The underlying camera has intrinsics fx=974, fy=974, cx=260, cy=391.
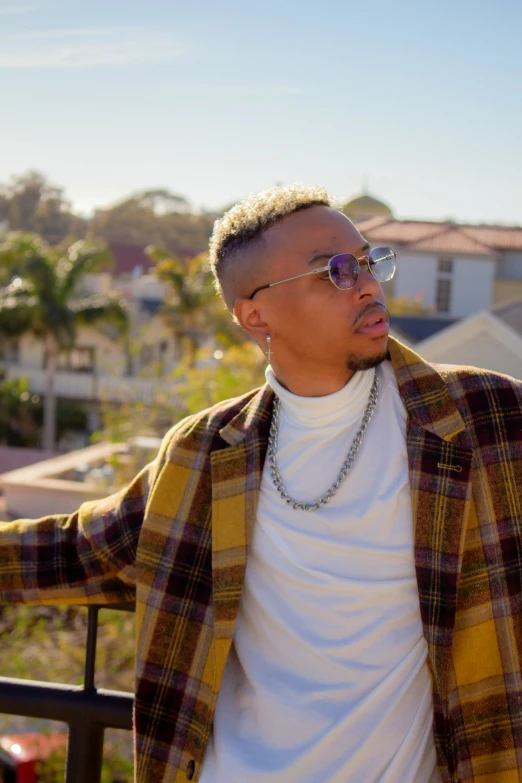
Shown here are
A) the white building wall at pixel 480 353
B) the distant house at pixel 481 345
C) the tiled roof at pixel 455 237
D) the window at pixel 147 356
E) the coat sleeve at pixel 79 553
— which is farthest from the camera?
the window at pixel 147 356

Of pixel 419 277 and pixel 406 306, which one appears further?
pixel 419 277

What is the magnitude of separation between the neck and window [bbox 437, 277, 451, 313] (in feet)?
82.4

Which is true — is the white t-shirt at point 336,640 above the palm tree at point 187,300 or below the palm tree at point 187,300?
above

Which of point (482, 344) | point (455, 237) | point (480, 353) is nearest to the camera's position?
point (480, 353)

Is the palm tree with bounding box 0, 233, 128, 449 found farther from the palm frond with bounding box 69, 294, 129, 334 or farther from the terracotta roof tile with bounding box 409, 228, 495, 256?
the terracotta roof tile with bounding box 409, 228, 495, 256

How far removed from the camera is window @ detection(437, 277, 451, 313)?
26688 mm

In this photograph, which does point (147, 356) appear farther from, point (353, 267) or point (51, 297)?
point (353, 267)

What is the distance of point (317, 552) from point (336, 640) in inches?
6.8

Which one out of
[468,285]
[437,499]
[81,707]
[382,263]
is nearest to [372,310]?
[382,263]

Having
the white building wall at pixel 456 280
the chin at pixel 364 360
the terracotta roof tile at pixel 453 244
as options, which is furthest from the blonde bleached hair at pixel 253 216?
the white building wall at pixel 456 280

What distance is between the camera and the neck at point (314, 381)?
207 centimetres

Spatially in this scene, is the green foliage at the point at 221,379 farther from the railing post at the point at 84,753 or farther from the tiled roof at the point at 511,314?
the railing post at the point at 84,753

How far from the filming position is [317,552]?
1.92 metres

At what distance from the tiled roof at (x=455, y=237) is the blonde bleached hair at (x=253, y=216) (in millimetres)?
19412
